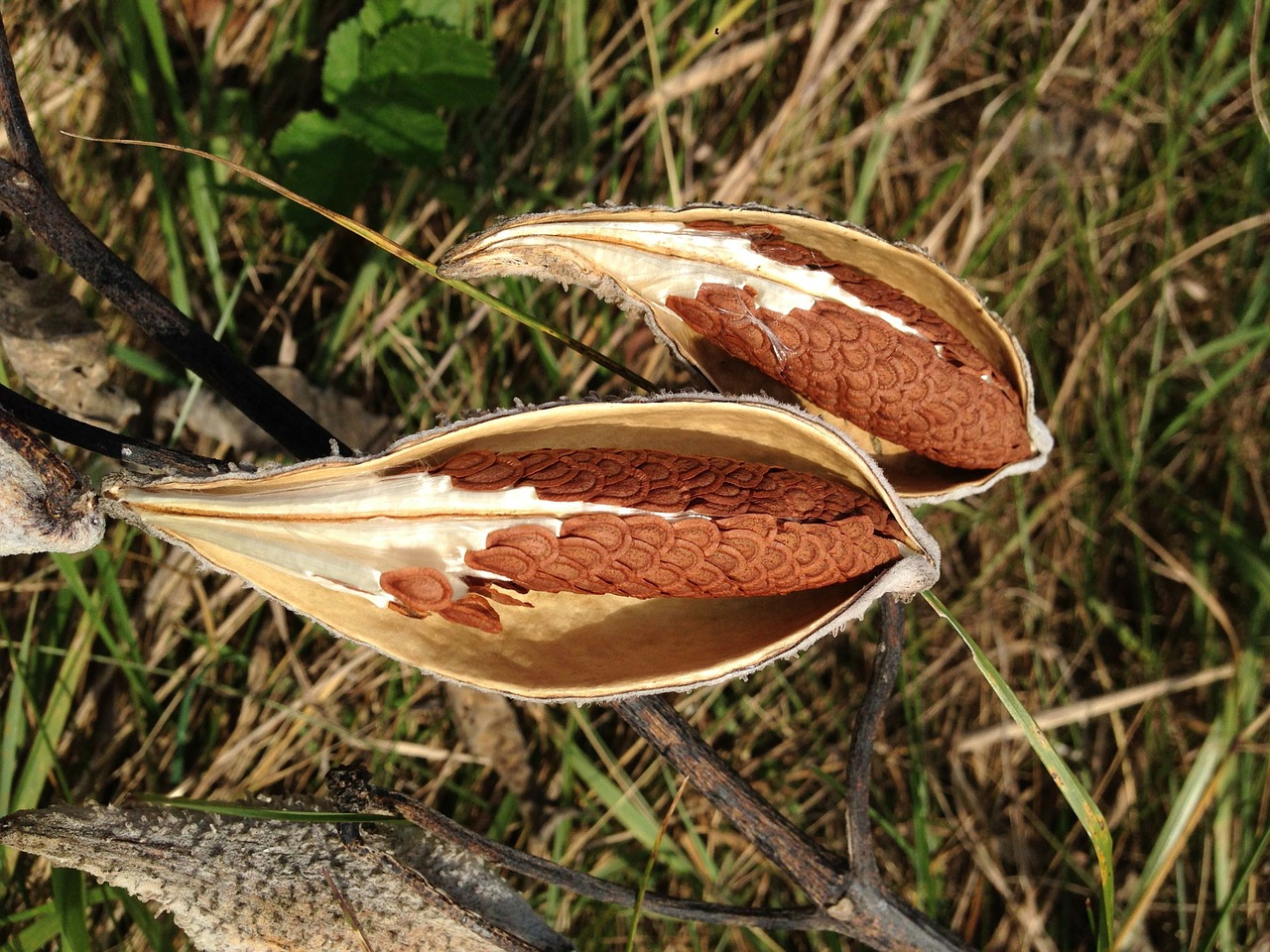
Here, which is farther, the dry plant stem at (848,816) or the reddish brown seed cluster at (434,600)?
the dry plant stem at (848,816)

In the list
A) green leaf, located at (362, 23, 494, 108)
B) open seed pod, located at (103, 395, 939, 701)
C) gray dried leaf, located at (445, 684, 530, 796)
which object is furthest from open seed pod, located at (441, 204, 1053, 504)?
gray dried leaf, located at (445, 684, 530, 796)

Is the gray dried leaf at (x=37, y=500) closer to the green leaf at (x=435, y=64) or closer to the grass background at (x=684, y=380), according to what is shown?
the grass background at (x=684, y=380)

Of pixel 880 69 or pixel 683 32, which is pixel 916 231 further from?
pixel 683 32

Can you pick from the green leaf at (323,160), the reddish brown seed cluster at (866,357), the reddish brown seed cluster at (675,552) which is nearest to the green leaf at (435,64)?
the green leaf at (323,160)

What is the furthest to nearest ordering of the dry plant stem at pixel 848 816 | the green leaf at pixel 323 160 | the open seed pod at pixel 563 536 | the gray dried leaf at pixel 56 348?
the green leaf at pixel 323 160 → the gray dried leaf at pixel 56 348 → the dry plant stem at pixel 848 816 → the open seed pod at pixel 563 536

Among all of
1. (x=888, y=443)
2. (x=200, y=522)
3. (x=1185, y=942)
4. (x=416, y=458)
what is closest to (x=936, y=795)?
(x=1185, y=942)

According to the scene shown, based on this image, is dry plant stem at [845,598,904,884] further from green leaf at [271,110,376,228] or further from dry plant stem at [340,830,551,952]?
green leaf at [271,110,376,228]
